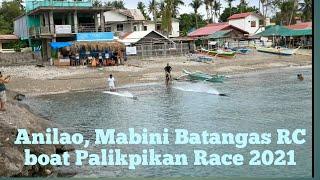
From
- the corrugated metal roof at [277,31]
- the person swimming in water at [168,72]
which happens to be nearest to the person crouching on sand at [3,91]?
the person swimming in water at [168,72]

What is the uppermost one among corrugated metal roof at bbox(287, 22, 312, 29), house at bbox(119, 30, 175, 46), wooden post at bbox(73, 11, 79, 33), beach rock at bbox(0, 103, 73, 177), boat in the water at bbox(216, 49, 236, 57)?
wooden post at bbox(73, 11, 79, 33)

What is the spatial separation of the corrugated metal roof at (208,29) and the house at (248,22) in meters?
0.13

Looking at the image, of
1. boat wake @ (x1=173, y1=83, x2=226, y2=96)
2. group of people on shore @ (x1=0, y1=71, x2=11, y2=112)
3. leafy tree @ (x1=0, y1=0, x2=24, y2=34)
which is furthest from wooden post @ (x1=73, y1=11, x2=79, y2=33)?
boat wake @ (x1=173, y1=83, x2=226, y2=96)

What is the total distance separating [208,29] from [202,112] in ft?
3.58

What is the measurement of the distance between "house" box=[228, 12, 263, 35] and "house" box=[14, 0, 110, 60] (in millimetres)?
1434

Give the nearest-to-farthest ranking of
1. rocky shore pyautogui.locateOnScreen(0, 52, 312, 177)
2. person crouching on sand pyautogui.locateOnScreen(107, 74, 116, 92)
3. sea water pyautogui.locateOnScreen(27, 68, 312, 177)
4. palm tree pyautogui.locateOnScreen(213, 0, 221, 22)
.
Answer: sea water pyautogui.locateOnScreen(27, 68, 312, 177)
rocky shore pyautogui.locateOnScreen(0, 52, 312, 177)
palm tree pyautogui.locateOnScreen(213, 0, 221, 22)
person crouching on sand pyautogui.locateOnScreen(107, 74, 116, 92)

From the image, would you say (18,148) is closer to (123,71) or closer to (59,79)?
(59,79)

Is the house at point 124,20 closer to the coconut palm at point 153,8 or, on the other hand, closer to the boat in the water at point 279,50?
the coconut palm at point 153,8

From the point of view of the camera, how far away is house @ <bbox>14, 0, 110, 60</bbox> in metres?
4.68

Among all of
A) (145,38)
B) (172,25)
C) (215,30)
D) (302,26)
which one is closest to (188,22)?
(172,25)

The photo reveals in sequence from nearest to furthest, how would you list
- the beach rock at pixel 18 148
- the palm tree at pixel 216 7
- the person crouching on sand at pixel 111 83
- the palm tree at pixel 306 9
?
the palm tree at pixel 306 9 < the beach rock at pixel 18 148 < the palm tree at pixel 216 7 < the person crouching on sand at pixel 111 83

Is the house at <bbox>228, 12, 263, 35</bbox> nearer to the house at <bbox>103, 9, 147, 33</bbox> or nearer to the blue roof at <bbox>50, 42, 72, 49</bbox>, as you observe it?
the house at <bbox>103, 9, 147, 33</bbox>

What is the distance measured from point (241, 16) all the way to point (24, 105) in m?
2.57

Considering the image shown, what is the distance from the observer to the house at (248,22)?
177 inches
